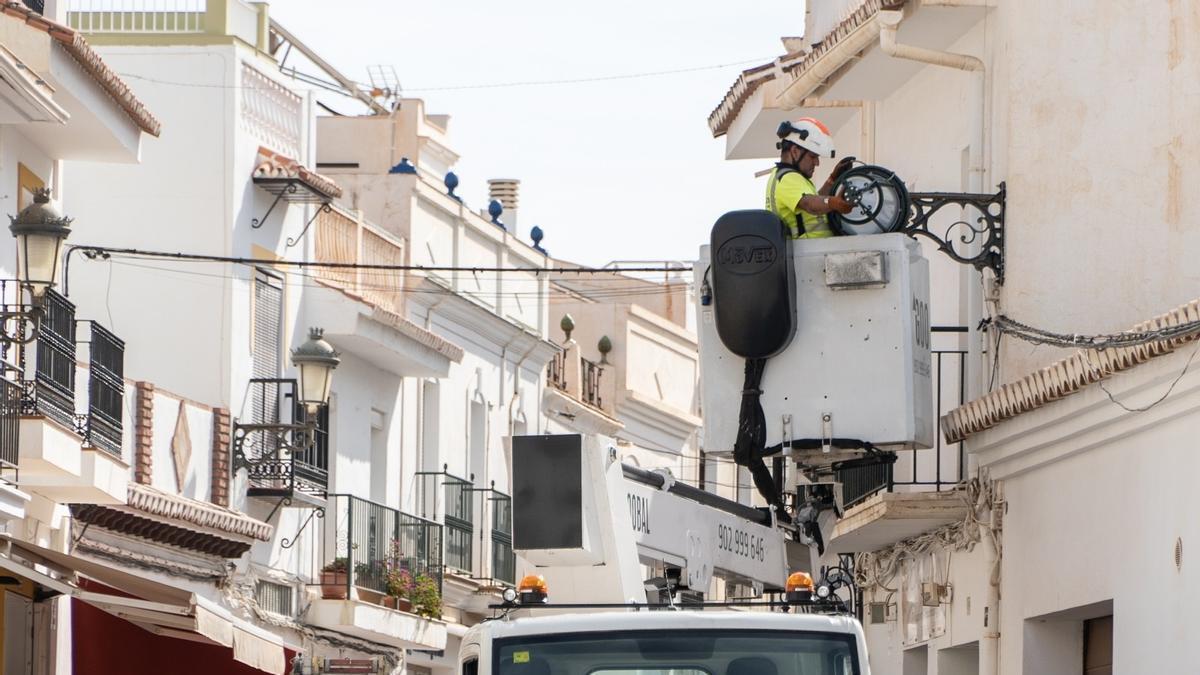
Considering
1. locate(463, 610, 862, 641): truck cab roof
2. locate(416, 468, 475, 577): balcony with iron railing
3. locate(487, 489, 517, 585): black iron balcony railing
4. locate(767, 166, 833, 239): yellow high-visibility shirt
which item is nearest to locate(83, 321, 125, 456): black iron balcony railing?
locate(767, 166, 833, 239): yellow high-visibility shirt

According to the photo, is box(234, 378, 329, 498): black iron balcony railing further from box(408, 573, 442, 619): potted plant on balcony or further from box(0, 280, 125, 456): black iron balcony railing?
box(0, 280, 125, 456): black iron balcony railing

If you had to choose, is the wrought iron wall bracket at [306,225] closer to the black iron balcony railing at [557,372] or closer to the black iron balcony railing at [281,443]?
the black iron balcony railing at [281,443]

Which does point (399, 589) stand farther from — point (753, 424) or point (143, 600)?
point (753, 424)

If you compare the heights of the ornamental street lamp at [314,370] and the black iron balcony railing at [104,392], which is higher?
the ornamental street lamp at [314,370]

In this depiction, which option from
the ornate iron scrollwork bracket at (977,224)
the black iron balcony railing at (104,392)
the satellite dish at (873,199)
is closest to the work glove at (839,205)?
the satellite dish at (873,199)

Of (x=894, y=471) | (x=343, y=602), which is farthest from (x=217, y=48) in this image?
(x=894, y=471)

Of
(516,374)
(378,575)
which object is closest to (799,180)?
(378,575)

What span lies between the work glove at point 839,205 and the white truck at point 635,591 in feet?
7.46

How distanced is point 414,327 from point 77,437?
13.8m

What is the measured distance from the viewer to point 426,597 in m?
33.2

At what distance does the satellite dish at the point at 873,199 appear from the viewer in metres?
14.9

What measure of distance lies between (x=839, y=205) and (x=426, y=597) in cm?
1959

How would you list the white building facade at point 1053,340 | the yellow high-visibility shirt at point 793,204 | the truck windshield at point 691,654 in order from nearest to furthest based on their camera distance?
the truck windshield at point 691,654
the white building facade at point 1053,340
the yellow high-visibility shirt at point 793,204

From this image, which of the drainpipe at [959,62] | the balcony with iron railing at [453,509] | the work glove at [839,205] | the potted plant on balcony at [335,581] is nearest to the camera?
the work glove at [839,205]
